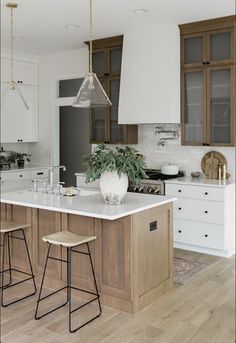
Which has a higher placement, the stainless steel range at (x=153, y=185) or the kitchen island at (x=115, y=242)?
the stainless steel range at (x=153, y=185)

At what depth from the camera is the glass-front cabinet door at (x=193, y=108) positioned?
17.6ft

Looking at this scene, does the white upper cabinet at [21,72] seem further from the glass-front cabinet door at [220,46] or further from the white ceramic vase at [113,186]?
the white ceramic vase at [113,186]

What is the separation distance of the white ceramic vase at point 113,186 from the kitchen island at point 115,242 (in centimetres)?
10

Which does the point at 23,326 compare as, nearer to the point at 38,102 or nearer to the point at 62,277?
the point at 62,277

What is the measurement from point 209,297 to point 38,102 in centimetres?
494

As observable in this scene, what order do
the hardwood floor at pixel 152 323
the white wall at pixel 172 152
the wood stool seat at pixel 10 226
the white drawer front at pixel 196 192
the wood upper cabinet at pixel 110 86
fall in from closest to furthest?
1. the hardwood floor at pixel 152 323
2. the wood stool seat at pixel 10 226
3. the white drawer front at pixel 196 192
4. the white wall at pixel 172 152
5. the wood upper cabinet at pixel 110 86

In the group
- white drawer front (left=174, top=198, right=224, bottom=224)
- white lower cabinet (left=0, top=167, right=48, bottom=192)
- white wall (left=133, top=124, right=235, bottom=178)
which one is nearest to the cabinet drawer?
white lower cabinet (left=0, top=167, right=48, bottom=192)

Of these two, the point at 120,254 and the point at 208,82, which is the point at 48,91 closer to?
the point at 208,82

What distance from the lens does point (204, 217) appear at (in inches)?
202

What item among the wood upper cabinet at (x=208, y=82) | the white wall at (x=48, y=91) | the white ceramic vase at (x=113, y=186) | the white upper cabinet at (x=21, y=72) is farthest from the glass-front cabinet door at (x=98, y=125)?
the white ceramic vase at (x=113, y=186)

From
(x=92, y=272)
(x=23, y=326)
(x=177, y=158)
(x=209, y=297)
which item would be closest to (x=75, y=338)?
(x=23, y=326)

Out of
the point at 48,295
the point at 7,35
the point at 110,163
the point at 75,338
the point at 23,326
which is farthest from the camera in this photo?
the point at 7,35

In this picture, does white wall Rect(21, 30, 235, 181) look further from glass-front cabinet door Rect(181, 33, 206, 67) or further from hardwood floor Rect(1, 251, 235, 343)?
hardwood floor Rect(1, 251, 235, 343)

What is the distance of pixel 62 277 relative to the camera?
400 cm
